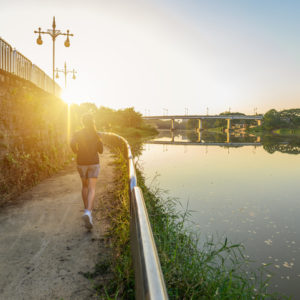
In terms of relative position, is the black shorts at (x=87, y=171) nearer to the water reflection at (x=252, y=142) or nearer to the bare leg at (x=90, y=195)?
the bare leg at (x=90, y=195)

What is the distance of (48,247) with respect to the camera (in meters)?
4.06

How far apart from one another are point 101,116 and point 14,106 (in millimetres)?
73778

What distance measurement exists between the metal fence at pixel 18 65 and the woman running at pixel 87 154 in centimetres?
346

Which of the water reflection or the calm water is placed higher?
the water reflection

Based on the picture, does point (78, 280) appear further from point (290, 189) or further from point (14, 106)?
point (290, 189)

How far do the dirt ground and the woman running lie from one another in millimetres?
654

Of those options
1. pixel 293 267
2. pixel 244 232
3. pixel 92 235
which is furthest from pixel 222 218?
pixel 92 235

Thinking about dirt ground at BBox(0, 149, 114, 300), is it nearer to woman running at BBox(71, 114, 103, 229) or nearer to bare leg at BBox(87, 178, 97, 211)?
bare leg at BBox(87, 178, 97, 211)

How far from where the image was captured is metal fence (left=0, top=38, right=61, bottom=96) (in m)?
7.43

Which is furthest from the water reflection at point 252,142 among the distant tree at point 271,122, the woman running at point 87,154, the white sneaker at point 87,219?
the distant tree at point 271,122

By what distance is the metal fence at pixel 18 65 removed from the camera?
293 inches

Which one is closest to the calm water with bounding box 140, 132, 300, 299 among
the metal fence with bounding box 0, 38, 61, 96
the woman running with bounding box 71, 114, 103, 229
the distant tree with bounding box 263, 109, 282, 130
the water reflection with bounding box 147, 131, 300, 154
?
the woman running with bounding box 71, 114, 103, 229

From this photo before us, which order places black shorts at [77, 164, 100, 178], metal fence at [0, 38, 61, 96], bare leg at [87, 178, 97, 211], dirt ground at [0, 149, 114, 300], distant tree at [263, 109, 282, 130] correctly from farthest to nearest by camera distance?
distant tree at [263, 109, 282, 130] → metal fence at [0, 38, 61, 96] → black shorts at [77, 164, 100, 178] → bare leg at [87, 178, 97, 211] → dirt ground at [0, 149, 114, 300]

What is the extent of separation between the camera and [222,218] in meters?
7.95
